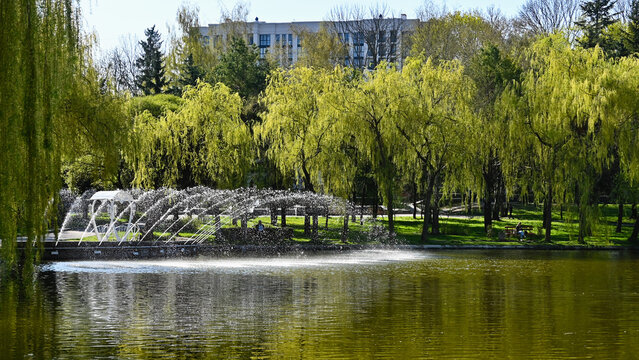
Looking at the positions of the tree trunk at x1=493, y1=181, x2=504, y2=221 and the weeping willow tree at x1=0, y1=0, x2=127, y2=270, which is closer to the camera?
the weeping willow tree at x1=0, y1=0, x2=127, y2=270

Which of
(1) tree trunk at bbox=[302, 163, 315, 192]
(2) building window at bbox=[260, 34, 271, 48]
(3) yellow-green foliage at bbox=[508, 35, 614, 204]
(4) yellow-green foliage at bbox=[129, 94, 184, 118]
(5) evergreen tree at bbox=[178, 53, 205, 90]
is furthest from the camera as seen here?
(2) building window at bbox=[260, 34, 271, 48]

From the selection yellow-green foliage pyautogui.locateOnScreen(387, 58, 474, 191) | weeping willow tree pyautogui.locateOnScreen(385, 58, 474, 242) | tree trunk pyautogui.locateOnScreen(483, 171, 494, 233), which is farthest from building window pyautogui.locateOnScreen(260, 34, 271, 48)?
yellow-green foliage pyautogui.locateOnScreen(387, 58, 474, 191)

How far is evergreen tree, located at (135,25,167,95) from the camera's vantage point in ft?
209

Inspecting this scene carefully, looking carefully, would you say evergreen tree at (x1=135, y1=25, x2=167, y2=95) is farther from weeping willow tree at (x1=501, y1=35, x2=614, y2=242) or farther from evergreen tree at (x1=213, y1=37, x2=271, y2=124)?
weeping willow tree at (x1=501, y1=35, x2=614, y2=242)

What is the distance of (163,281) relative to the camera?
63.8 feet

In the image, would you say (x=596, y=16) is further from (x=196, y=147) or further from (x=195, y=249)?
(x=195, y=249)

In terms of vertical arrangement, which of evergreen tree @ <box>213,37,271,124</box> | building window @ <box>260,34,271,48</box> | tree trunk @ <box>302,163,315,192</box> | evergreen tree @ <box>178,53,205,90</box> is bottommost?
tree trunk @ <box>302,163,315,192</box>

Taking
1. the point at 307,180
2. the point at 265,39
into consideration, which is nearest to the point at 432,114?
the point at 307,180

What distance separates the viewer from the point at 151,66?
65062mm

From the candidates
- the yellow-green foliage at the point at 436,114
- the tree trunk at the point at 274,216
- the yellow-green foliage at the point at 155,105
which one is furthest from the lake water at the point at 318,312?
the yellow-green foliage at the point at 155,105

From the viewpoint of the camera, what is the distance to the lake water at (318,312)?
11.3m

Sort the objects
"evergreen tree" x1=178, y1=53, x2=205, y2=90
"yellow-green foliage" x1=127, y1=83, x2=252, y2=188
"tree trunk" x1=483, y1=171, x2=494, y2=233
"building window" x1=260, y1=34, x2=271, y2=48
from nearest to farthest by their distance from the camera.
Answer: "yellow-green foliage" x1=127, y1=83, x2=252, y2=188 < "tree trunk" x1=483, y1=171, x2=494, y2=233 < "evergreen tree" x1=178, y1=53, x2=205, y2=90 < "building window" x1=260, y1=34, x2=271, y2=48

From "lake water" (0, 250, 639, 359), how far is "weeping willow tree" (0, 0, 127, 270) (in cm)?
129

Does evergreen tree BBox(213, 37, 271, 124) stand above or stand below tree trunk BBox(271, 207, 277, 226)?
above
